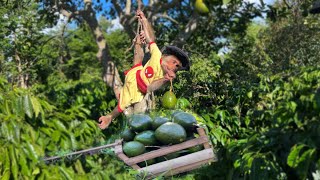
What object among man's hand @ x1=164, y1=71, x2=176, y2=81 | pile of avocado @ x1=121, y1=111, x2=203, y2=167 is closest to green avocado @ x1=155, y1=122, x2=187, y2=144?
pile of avocado @ x1=121, y1=111, x2=203, y2=167

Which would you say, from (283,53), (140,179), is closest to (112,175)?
(140,179)

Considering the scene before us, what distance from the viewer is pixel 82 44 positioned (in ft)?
109

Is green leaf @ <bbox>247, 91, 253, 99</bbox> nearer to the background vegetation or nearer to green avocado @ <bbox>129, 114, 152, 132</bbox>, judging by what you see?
the background vegetation

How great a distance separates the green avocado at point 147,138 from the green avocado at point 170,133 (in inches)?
1.5

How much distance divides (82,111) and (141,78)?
102 centimetres

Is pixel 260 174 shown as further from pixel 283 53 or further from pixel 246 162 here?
pixel 283 53

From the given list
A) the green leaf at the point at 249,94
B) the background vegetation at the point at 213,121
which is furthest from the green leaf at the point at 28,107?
the green leaf at the point at 249,94

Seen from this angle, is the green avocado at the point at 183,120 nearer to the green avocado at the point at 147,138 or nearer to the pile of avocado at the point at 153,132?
the pile of avocado at the point at 153,132

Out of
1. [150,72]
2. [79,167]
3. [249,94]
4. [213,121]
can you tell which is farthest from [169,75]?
[213,121]

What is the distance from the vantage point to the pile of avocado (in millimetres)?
2984

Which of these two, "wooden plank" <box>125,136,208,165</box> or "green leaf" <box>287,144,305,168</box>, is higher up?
"wooden plank" <box>125,136,208,165</box>

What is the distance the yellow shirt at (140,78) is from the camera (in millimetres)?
3559

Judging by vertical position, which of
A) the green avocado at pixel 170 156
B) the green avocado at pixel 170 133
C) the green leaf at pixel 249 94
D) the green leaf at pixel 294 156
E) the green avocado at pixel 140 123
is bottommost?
the green leaf at pixel 294 156

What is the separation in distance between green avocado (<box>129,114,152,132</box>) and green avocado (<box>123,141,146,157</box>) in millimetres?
82
